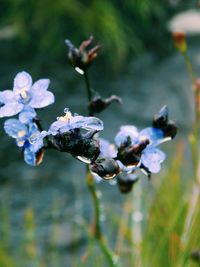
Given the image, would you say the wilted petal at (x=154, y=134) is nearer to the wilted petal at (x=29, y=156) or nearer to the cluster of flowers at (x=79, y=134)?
the cluster of flowers at (x=79, y=134)

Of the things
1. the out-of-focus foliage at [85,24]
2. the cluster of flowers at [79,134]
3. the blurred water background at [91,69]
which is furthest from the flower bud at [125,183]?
the out-of-focus foliage at [85,24]

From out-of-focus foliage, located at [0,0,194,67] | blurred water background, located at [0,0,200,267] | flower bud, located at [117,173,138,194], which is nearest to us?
flower bud, located at [117,173,138,194]

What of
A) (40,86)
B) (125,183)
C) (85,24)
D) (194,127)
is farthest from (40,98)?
(85,24)

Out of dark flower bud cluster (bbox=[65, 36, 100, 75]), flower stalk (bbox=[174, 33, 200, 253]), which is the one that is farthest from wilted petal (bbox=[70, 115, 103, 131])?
flower stalk (bbox=[174, 33, 200, 253])

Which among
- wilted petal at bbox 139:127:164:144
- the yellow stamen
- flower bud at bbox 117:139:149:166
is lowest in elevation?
flower bud at bbox 117:139:149:166

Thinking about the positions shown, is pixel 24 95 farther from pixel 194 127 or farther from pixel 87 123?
pixel 194 127

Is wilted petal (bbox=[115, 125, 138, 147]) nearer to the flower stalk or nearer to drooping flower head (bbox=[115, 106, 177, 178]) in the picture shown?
drooping flower head (bbox=[115, 106, 177, 178])

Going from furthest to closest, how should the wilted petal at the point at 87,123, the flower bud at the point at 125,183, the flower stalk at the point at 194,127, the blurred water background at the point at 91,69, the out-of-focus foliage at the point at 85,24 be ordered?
1. the out-of-focus foliage at the point at 85,24
2. the blurred water background at the point at 91,69
3. the flower stalk at the point at 194,127
4. the flower bud at the point at 125,183
5. the wilted petal at the point at 87,123
